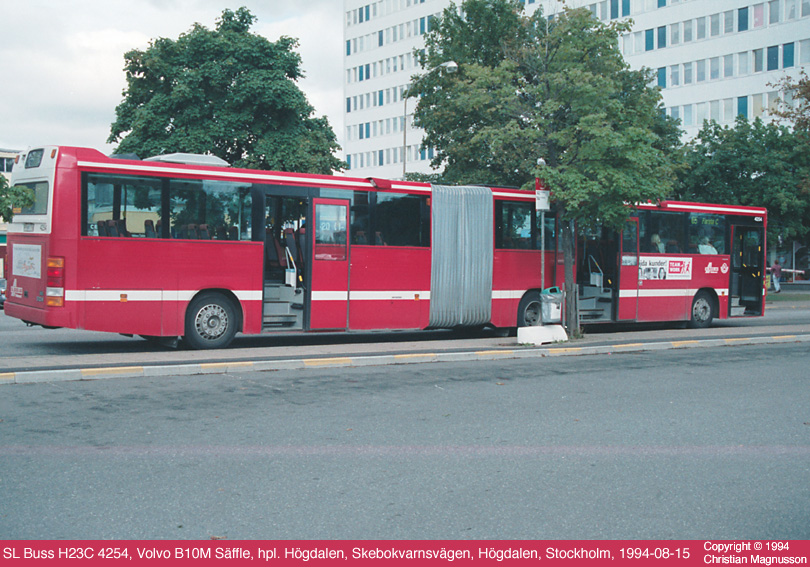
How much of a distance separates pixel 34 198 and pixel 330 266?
17.3 feet

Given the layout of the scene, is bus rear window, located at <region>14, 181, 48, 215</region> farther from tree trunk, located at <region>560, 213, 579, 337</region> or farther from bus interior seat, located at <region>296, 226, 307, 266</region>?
tree trunk, located at <region>560, 213, 579, 337</region>

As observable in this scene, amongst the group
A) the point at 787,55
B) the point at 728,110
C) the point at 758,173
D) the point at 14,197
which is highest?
the point at 787,55

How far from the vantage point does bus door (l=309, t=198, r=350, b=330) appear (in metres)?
15.2

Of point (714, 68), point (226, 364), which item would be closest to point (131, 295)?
point (226, 364)

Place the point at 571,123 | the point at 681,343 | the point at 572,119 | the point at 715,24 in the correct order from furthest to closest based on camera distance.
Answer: the point at 715,24
the point at 571,123
the point at 572,119
the point at 681,343

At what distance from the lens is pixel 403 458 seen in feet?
21.0

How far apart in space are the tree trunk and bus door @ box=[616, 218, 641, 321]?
214 centimetres

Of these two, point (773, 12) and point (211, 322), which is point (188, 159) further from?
point (773, 12)

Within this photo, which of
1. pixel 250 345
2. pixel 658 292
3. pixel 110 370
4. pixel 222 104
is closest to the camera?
pixel 110 370

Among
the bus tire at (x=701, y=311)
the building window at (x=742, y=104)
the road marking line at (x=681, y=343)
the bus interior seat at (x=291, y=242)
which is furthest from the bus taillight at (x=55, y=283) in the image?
the building window at (x=742, y=104)

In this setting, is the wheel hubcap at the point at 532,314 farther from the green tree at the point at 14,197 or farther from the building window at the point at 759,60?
the building window at the point at 759,60

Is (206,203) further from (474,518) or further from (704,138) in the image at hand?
(704,138)
